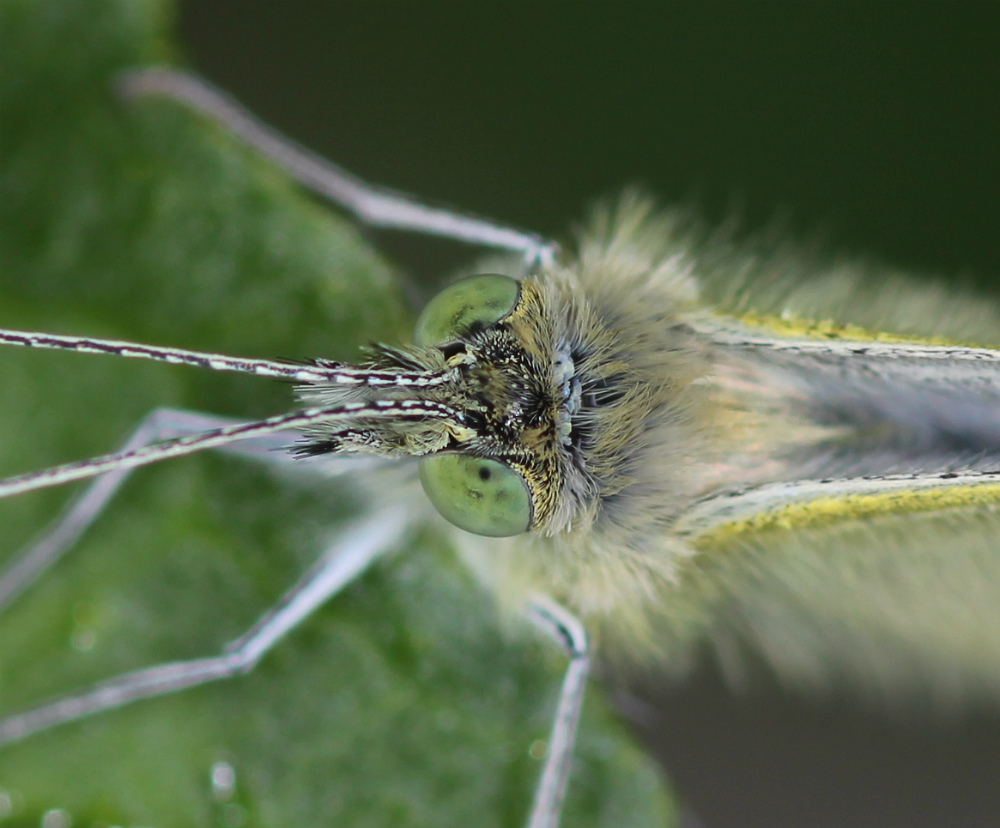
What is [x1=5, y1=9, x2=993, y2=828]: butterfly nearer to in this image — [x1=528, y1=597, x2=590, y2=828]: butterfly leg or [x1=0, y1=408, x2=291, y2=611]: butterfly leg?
[x1=528, y1=597, x2=590, y2=828]: butterfly leg

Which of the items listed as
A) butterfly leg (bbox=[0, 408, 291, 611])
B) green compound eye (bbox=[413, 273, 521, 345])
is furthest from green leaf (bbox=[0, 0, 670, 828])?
green compound eye (bbox=[413, 273, 521, 345])

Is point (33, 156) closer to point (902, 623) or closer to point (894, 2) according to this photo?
point (902, 623)

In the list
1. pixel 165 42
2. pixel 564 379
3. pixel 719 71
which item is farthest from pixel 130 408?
pixel 719 71

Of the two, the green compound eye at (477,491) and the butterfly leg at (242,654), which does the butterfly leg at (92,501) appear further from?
the green compound eye at (477,491)

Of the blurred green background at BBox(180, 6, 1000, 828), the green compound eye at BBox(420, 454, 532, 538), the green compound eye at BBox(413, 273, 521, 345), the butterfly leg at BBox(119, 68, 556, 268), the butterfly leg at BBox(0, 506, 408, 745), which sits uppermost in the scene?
the blurred green background at BBox(180, 6, 1000, 828)

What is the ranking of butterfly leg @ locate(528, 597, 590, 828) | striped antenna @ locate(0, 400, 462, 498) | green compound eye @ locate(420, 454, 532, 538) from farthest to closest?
butterfly leg @ locate(528, 597, 590, 828), green compound eye @ locate(420, 454, 532, 538), striped antenna @ locate(0, 400, 462, 498)

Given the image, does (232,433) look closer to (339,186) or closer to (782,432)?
(339,186)

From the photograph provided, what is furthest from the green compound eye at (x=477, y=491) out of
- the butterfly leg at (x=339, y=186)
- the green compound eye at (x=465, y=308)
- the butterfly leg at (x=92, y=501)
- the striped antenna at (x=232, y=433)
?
the butterfly leg at (x=339, y=186)
